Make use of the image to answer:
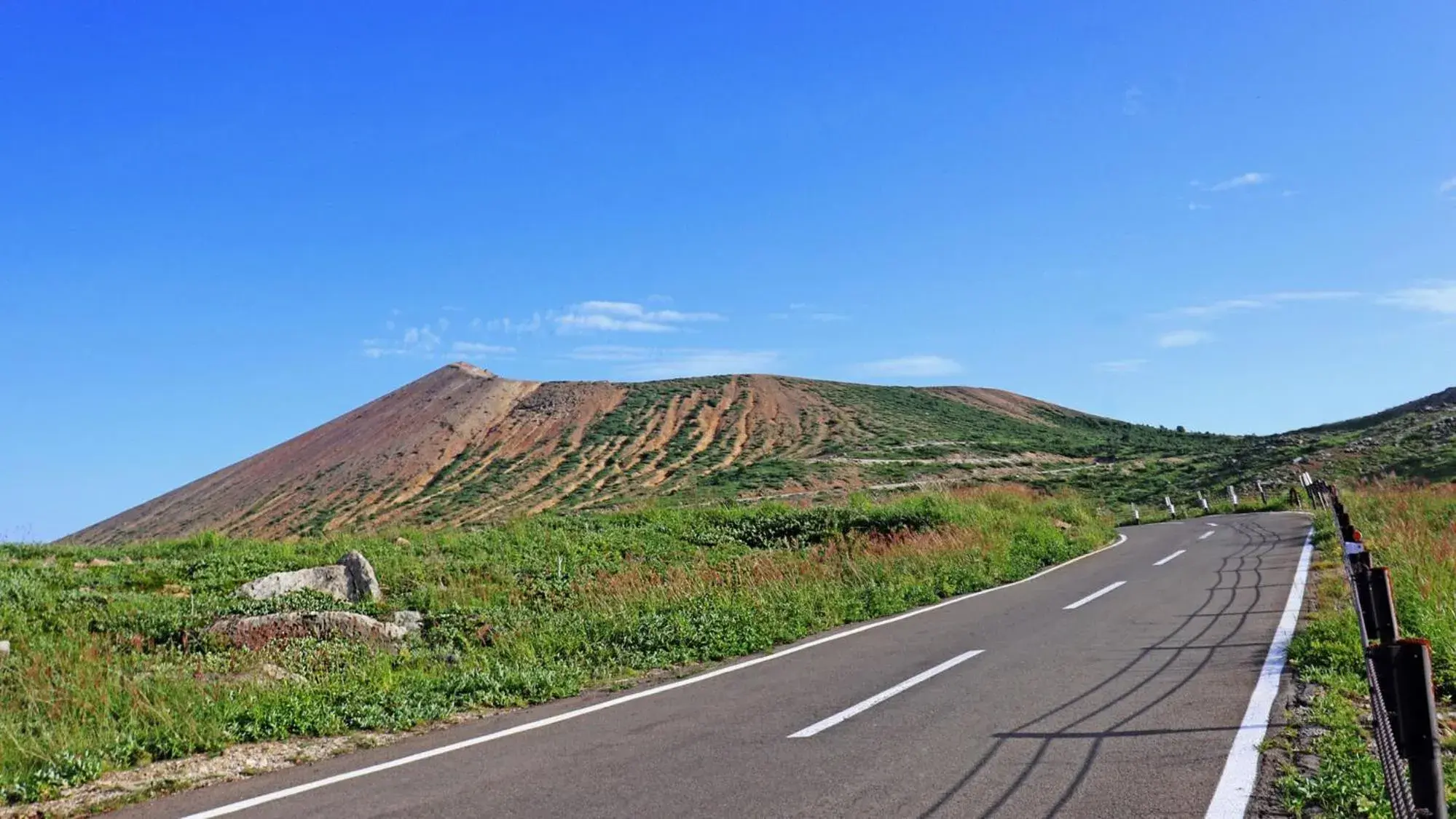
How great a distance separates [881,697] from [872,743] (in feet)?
4.85

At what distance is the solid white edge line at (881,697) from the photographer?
6.77 metres

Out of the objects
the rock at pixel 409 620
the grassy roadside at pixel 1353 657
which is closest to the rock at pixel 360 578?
the rock at pixel 409 620

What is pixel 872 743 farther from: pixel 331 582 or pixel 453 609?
pixel 331 582

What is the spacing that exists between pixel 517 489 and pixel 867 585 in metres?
44.9

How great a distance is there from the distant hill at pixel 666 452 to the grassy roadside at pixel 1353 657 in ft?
101

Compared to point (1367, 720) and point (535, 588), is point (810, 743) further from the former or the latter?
point (535, 588)

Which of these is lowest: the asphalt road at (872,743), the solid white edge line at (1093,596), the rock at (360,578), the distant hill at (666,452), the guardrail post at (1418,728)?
the solid white edge line at (1093,596)

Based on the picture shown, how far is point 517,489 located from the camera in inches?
2263

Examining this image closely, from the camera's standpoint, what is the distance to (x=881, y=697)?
7734mm

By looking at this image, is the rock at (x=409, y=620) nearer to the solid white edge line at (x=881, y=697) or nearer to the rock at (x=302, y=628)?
the rock at (x=302, y=628)

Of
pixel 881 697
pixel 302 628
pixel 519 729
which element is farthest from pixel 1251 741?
pixel 302 628

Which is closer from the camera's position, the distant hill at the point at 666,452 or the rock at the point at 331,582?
the rock at the point at 331,582

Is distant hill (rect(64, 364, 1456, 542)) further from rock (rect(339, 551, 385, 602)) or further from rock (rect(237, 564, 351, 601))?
rock (rect(237, 564, 351, 601))

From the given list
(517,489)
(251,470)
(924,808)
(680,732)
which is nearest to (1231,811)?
(924,808)
